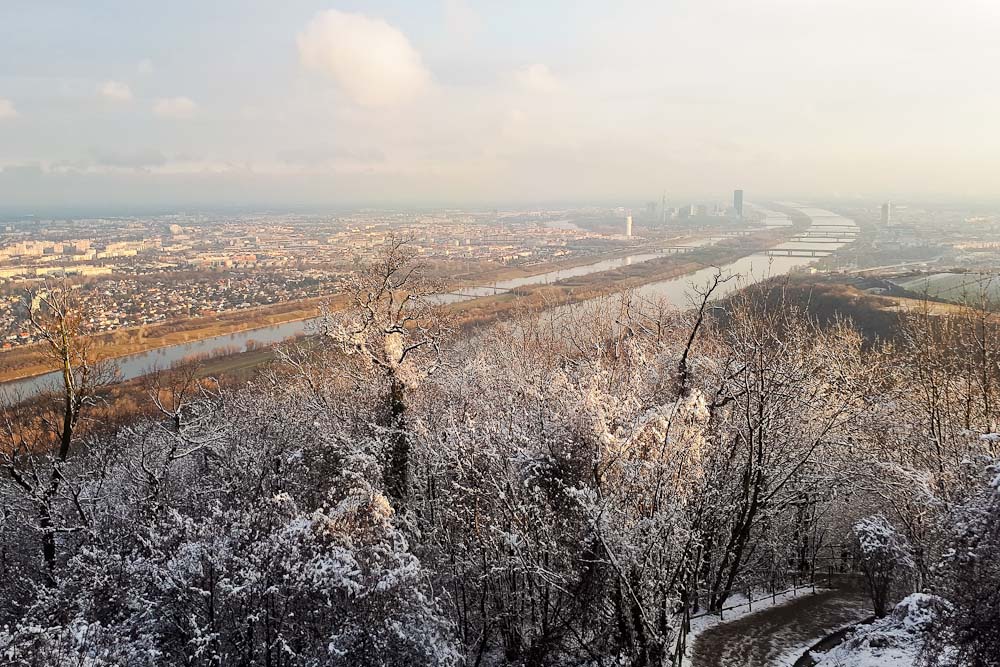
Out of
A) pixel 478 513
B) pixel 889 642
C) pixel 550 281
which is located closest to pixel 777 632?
pixel 889 642

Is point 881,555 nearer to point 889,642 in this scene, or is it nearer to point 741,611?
point 889,642

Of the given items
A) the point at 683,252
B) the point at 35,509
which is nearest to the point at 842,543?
the point at 35,509

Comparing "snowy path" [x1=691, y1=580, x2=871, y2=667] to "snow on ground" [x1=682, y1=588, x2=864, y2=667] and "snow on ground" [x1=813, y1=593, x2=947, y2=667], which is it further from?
"snow on ground" [x1=813, y1=593, x2=947, y2=667]

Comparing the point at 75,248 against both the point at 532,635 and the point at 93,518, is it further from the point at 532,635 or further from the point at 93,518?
the point at 532,635

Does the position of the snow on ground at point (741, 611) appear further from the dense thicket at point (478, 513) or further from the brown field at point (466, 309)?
the brown field at point (466, 309)

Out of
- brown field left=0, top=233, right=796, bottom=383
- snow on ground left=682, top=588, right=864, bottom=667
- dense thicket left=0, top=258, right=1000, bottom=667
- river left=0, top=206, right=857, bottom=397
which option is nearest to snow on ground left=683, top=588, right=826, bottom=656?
snow on ground left=682, top=588, right=864, bottom=667
